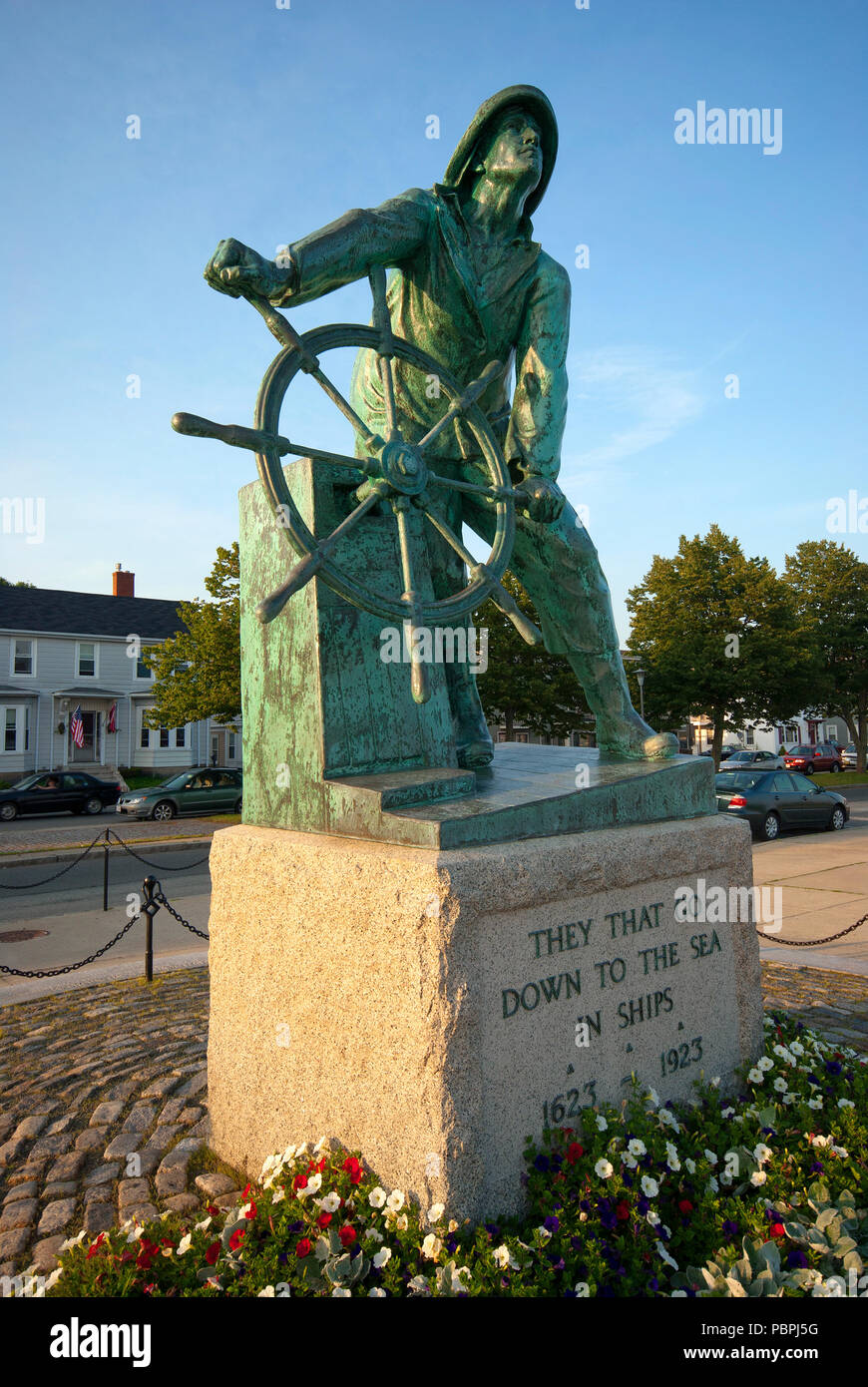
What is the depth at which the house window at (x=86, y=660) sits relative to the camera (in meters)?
34.8

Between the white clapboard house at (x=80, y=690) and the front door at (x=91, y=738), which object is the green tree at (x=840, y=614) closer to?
the white clapboard house at (x=80, y=690)

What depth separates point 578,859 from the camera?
2.86m

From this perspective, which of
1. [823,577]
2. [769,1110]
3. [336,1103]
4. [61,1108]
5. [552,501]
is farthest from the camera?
[823,577]

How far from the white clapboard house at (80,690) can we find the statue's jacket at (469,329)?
2932 centimetres

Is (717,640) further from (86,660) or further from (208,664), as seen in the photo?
(86,660)

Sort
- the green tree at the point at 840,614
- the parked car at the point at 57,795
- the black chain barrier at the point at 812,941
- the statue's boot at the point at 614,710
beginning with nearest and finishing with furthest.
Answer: the statue's boot at the point at 614,710 < the black chain barrier at the point at 812,941 < the parked car at the point at 57,795 < the green tree at the point at 840,614

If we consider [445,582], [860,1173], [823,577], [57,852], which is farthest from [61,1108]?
[823,577]

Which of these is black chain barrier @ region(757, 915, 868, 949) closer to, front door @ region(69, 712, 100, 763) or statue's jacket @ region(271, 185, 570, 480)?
statue's jacket @ region(271, 185, 570, 480)

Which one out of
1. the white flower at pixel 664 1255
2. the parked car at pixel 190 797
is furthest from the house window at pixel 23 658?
the white flower at pixel 664 1255

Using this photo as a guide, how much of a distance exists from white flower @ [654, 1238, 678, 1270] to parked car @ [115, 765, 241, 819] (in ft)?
64.9

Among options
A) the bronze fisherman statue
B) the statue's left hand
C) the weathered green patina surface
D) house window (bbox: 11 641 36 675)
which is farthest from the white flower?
house window (bbox: 11 641 36 675)
